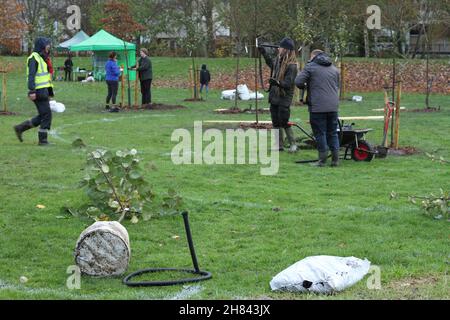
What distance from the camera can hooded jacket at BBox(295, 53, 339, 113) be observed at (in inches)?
512

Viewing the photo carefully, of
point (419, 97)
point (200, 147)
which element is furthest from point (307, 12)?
point (200, 147)

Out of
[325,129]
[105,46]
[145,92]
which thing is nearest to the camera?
[325,129]

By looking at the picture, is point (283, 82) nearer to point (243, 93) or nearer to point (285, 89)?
point (285, 89)

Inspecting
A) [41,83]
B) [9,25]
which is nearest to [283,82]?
[41,83]

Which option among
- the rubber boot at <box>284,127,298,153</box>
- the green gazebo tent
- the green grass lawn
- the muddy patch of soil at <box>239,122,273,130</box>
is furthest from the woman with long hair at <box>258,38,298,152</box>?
the green gazebo tent

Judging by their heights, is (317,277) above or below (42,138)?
above

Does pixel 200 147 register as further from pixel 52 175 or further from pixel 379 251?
pixel 379 251

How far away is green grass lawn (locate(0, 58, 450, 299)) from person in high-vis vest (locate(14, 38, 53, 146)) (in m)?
0.50

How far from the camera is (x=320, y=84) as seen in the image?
1305cm

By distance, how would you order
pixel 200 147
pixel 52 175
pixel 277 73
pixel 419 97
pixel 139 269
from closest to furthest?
pixel 139 269 → pixel 52 175 → pixel 277 73 → pixel 200 147 → pixel 419 97

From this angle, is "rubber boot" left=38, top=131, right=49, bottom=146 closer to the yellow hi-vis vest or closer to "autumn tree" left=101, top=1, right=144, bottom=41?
the yellow hi-vis vest

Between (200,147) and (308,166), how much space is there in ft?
9.48

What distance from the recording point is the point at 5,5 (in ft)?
160

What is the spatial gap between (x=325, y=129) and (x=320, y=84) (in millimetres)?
755
